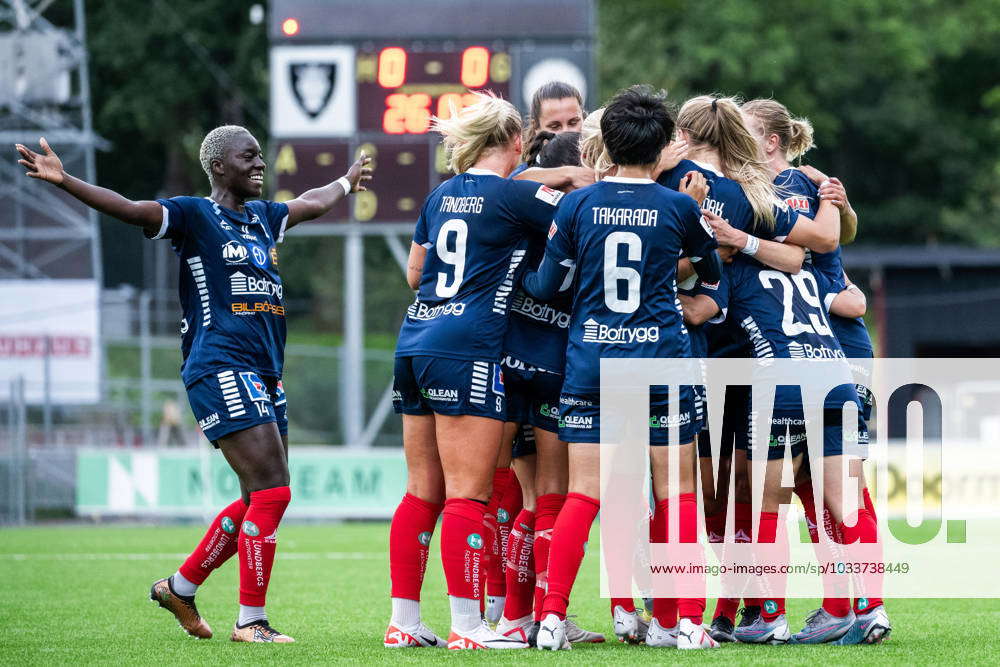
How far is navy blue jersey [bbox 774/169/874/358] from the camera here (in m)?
6.14

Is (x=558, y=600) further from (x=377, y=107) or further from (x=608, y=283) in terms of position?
(x=377, y=107)

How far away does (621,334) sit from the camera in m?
5.41

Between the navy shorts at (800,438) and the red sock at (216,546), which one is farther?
the red sock at (216,546)

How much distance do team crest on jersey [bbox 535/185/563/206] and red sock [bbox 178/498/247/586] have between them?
202cm

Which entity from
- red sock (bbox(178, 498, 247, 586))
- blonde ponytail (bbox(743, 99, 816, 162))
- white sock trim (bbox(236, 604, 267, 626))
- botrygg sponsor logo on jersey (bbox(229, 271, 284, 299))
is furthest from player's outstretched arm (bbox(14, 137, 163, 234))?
blonde ponytail (bbox(743, 99, 816, 162))

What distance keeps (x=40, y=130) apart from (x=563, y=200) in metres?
22.1

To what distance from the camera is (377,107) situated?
15.1m

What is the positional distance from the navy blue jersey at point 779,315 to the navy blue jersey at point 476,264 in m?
0.87

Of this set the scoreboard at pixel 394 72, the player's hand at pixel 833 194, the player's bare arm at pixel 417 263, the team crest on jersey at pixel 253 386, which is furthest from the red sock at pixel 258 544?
the scoreboard at pixel 394 72

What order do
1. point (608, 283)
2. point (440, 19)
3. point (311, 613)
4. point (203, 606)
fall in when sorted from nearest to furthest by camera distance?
point (608, 283), point (311, 613), point (203, 606), point (440, 19)

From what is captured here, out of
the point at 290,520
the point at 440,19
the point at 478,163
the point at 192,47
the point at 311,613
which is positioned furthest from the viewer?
the point at 192,47

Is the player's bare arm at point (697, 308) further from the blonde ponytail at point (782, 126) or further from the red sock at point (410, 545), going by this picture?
the red sock at point (410, 545)

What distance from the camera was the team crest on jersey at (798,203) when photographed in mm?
6086

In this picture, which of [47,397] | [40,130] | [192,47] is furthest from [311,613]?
[192,47]
